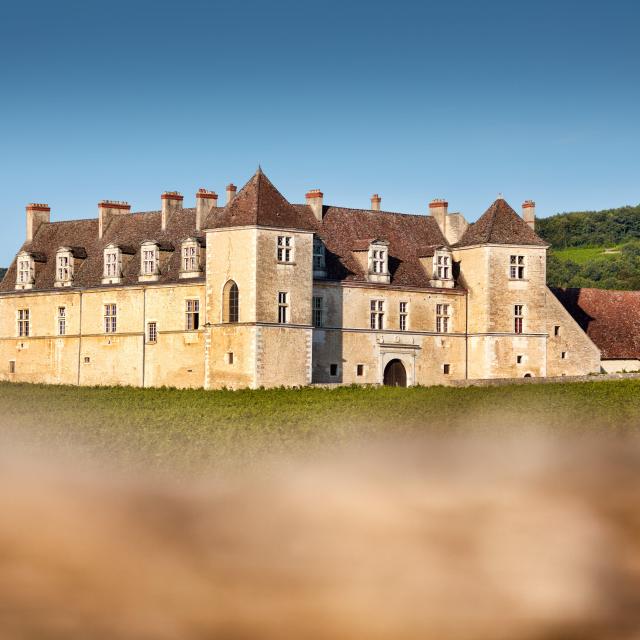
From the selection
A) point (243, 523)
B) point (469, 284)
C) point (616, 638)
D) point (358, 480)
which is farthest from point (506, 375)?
point (616, 638)

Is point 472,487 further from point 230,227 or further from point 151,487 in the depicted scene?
point 230,227

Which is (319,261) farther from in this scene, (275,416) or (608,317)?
(608,317)

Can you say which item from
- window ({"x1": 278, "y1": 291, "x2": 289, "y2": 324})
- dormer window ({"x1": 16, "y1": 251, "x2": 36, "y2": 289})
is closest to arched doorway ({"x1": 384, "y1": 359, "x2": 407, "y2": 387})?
window ({"x1": 278, "y1": 291, "x2": 289, "y2": 324})

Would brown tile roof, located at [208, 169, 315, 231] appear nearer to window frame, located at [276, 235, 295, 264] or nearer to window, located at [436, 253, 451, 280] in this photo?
window frame, located at [276, 235, 295, 264]

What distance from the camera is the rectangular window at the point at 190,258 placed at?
65188mm

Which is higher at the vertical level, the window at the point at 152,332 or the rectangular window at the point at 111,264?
the rectangular window at the point at 111,264

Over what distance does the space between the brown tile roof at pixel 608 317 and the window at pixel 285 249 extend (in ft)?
66.3

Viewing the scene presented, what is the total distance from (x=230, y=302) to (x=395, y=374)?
10.3 m

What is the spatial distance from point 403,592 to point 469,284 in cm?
4034

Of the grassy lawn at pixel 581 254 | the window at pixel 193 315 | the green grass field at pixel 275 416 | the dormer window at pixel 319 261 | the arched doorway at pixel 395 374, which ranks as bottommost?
the green grass field at pixel 275 416

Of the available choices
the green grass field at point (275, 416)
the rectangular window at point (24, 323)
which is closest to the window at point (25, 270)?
the rectangular window at point (24, 323)

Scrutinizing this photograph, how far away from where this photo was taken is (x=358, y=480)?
39.1 meters

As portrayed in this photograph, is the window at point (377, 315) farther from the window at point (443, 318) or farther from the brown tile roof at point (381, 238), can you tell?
the window at point (443, 318)

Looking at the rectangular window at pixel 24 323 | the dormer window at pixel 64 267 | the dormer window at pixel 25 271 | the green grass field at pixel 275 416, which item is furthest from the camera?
the dormer window at pixel 25 271
